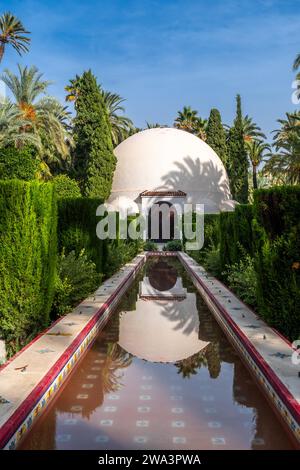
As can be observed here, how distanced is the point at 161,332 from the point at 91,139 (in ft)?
84.9

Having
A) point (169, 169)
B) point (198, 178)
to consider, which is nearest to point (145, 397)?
point (169, 169)

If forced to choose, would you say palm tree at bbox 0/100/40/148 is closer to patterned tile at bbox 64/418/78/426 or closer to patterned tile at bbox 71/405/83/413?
patterned tile at bbox 71/405/83/413

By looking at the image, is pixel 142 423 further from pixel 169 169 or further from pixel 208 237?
pixel 169 169

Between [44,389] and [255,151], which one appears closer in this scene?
[44,389]

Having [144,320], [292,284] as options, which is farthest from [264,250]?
[144,320]

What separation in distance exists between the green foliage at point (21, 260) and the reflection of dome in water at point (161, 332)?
141 centimetres

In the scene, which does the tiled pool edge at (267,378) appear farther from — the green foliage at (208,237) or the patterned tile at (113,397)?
the green foliage at (208,237)

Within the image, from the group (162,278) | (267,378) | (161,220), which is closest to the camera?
(267,378)

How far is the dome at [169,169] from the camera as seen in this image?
36312 millimetres

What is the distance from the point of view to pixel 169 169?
36562 mm

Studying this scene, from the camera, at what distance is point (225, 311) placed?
27.5 feet

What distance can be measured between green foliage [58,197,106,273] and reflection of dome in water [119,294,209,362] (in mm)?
2103

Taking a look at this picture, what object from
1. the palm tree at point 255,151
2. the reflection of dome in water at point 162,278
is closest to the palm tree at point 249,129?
the palm tree at point 255,151

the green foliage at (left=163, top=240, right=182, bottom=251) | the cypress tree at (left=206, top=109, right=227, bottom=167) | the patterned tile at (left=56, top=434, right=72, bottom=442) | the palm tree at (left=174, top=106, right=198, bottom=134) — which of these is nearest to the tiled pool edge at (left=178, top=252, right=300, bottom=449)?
the patterned tile at (left=56, top=434, right=72, bottom=442)
